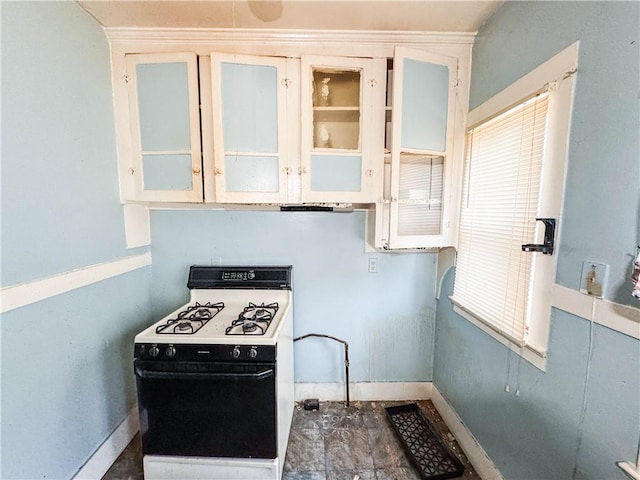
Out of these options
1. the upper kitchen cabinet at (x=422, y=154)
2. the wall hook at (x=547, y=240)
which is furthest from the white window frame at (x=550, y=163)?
the upper kitchen cabinet at (x=422, y=154)

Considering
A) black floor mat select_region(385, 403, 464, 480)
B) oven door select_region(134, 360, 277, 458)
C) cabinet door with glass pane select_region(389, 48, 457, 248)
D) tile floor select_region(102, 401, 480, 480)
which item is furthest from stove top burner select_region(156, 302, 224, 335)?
black floor mat select_region(385, 403, 464, 480)

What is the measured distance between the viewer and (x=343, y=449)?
1.71 meters

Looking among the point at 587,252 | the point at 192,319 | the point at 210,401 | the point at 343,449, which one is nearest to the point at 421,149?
the point at 587,252

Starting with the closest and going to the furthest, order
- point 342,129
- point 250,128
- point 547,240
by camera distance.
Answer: point 547,240, point 250,128, point 342,129

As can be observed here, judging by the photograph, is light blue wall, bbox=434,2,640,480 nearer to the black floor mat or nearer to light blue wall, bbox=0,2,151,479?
the black floor mat

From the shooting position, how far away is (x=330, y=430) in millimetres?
1865

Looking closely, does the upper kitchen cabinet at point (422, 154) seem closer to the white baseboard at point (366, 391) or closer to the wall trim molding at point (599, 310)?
the wall trim molding at point (599, 310)

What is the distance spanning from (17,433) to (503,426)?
2143mm

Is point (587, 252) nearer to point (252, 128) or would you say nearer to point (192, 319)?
point (252, 128)

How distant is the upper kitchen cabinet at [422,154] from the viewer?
1.62 m

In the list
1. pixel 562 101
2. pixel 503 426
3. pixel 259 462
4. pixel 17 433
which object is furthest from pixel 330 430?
pixel 562 101

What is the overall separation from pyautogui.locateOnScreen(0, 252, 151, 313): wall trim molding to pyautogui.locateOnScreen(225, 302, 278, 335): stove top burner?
2.58ft

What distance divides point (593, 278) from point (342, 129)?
4.68ft

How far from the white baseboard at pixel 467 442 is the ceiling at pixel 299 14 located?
7.78ft
